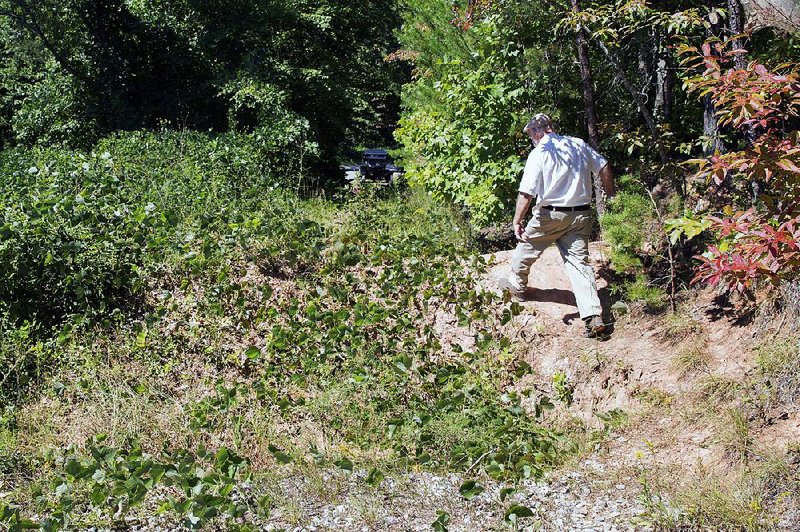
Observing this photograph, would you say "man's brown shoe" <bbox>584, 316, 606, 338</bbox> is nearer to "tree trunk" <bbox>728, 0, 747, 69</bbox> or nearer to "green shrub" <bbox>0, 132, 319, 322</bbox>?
"tree trunk" <bbox>728, 0, 747, 69</bbox>

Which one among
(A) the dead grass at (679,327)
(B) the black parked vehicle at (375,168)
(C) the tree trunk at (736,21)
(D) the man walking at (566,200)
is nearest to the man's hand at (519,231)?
(D) the man walking at (566,200)

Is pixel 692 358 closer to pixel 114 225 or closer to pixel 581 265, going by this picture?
pixel 581 265

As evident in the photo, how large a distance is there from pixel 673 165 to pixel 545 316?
157 cm

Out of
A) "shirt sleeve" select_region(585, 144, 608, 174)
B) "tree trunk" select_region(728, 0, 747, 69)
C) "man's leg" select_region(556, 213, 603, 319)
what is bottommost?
"man's leg" select_region(556, 213, 603, 319)

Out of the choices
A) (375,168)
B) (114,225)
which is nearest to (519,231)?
(114,225)

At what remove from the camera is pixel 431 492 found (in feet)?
14.0

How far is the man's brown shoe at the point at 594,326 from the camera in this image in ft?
18.3

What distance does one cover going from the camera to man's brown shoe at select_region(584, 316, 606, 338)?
18.3 feet

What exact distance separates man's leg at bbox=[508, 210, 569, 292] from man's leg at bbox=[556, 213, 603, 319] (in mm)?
85

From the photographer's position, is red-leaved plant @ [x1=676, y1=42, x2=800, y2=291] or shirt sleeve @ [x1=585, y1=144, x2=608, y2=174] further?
shirt sleeve @ [x1=585, y1=144, x2=608, y2=174]

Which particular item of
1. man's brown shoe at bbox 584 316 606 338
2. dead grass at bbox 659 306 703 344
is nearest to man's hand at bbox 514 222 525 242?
man's brown shoe at bbox 584 316 606 338

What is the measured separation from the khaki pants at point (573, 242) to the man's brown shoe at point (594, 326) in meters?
0.05

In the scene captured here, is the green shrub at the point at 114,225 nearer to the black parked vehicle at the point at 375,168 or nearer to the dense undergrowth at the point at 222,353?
the dense undergrowth at the point at 222,353

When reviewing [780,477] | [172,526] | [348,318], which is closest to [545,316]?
[348,318]
